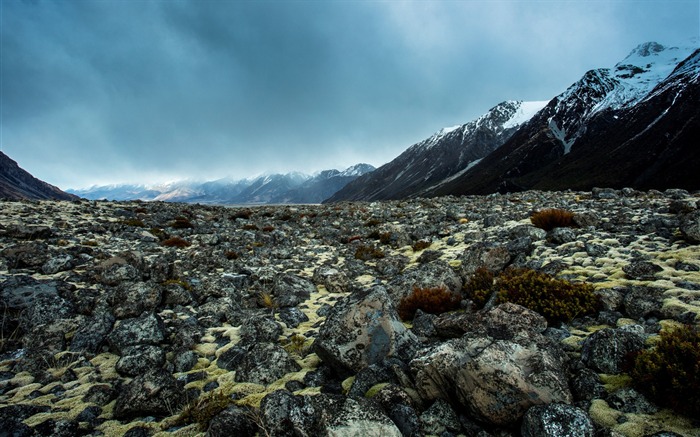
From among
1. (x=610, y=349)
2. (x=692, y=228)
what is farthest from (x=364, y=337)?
(x=692, y=228)

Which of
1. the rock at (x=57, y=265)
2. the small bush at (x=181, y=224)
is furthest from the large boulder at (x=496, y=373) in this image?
the small bush at (x=181, y=224)

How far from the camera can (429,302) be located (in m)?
8.28

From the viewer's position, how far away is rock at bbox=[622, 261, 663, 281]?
7336 millimetres

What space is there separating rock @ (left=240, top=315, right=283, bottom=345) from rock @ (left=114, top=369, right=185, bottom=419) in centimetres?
196

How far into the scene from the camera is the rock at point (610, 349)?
462cm

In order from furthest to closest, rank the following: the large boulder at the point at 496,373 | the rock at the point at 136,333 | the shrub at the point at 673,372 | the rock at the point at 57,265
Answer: the rock at the point at 57,265 → the rock at the point at 136,333 → the large boulder at the point at 496,373 → the shrub at the point at 673,372

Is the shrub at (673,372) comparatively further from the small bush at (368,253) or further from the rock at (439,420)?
the small bush at (368,253)

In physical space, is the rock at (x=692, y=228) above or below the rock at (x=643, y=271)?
above

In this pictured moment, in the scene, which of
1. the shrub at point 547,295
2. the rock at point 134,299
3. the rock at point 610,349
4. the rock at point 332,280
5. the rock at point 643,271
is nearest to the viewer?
the rock at point 610,349

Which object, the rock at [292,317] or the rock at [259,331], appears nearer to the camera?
the rock at [259,331]

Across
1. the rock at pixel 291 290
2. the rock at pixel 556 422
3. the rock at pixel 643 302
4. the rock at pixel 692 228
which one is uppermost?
the rock at pixel 692 228

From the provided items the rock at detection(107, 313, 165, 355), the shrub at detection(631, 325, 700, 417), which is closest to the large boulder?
the shrub at detection(631, 325, 700, 417)

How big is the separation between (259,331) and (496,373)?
5.31 meters

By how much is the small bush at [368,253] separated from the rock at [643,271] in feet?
29.9
